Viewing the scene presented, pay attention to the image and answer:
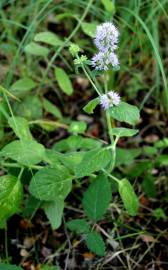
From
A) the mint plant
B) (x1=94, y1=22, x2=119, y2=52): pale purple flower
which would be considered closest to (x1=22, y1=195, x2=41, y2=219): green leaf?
the mint plant

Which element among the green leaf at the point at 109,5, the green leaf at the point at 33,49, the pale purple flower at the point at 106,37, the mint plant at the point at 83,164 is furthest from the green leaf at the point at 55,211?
the green leaf at the point at 109,5

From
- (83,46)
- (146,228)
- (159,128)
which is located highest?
(83,46)

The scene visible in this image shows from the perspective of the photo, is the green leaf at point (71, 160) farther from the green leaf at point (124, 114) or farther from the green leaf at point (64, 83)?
the green leaf at point (64, 83)

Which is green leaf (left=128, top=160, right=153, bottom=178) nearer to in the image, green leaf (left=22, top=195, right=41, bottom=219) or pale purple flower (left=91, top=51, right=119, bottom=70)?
green leaf (left=22, top=195, right=41, bottom=219)

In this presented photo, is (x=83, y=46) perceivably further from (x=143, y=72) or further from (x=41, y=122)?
(x=41, y=122)

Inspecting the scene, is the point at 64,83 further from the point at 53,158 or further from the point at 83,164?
the point at 83,164

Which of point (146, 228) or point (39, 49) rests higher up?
point (39, 49)

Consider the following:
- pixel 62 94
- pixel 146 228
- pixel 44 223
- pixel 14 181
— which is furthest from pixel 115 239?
pixel 62 94
